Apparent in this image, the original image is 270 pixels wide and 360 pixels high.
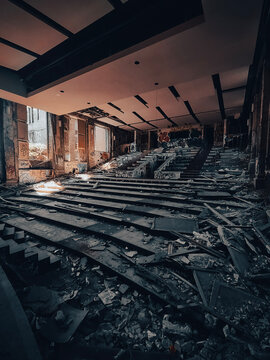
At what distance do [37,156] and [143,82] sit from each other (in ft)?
30.7

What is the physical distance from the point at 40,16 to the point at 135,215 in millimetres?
6123

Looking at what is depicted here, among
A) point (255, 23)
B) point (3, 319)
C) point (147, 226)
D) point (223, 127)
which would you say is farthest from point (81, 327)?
point (223, 127)

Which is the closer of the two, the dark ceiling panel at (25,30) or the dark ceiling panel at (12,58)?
the dark ceiling panel at (25,30)

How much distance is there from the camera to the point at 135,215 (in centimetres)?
488

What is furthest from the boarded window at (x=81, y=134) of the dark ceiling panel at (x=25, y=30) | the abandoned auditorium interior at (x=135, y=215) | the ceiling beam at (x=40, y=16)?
the ceiling beam at (x=40, y=16)

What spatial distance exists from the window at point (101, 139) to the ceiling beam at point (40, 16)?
37.4 ft

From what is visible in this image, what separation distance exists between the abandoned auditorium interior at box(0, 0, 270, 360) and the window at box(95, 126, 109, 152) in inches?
249

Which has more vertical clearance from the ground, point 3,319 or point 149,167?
point 149,167

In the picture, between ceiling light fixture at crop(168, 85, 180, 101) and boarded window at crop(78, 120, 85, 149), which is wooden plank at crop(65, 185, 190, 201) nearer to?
ceiling light fixture at crop(168, 85, 180, 101)

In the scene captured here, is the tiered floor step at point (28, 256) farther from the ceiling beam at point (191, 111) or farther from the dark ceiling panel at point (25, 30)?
the ceiling beam at point (191, 111)

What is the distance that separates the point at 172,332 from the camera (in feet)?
5.59

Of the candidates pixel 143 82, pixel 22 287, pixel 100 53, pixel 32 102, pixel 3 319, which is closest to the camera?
pixel 3 319

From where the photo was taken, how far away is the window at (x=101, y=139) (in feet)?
54.4

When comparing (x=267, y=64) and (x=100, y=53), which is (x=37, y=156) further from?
(x=267, y=64)
